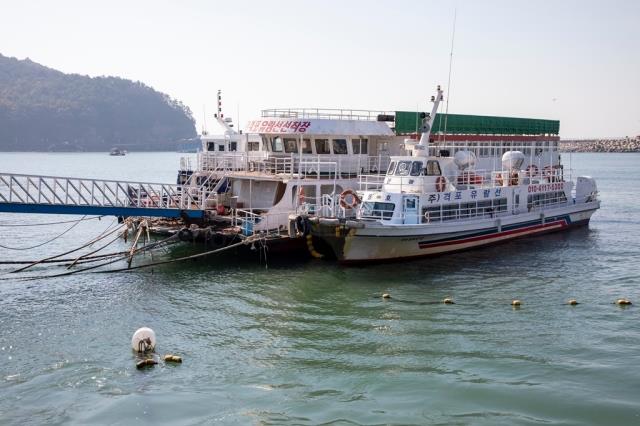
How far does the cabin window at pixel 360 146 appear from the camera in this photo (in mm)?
36281

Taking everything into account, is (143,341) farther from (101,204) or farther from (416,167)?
(416,167)

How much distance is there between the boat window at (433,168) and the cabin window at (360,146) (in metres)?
5.16

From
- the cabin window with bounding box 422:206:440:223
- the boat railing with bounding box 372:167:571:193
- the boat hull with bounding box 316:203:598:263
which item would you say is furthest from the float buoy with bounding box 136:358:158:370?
the cabin window with bounding box 422:206:440:223

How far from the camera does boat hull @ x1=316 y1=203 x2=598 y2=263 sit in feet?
92.5

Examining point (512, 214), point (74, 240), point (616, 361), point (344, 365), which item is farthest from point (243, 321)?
point (74, 240)

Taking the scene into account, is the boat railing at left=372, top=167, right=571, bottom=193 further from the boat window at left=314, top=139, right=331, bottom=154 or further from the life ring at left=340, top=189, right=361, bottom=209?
the boat window at left=314, top=139, right=331, bottom=154

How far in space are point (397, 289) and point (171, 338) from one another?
900 centimetres

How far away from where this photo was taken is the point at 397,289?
25.4 meters

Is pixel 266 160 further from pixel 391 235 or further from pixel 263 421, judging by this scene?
pixel 263 421

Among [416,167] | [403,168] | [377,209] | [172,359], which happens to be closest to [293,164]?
[403,168]

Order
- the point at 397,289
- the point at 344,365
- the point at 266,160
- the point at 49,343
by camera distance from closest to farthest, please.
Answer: the point at 344,365, the point at 49,343, the point at 397,289, the point at 266,160

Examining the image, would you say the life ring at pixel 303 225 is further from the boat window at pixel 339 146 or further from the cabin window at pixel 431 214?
the boat window at pixel 339 146

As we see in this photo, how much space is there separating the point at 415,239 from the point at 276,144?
1001cm

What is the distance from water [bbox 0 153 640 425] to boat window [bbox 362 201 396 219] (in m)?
2.27
